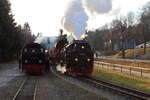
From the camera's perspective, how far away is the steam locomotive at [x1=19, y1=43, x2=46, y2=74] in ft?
116

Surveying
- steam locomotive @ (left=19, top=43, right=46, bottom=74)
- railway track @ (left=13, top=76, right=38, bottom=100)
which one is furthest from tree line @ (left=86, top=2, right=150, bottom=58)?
railway track @ (left=13, top=76, right=38, bottom=100)

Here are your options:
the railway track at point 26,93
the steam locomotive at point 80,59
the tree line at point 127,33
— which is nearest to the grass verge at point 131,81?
the steam locomotive at point 80,59

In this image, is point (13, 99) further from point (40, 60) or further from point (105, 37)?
point (105, 37)

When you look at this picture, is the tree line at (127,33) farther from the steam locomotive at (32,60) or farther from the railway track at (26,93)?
the railway track at (26,93)

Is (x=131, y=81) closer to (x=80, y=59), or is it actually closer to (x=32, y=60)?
(x=80, y=59)

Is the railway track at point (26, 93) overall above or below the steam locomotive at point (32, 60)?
below

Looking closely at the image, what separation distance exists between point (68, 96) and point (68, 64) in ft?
48.9

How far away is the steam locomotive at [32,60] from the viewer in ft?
116

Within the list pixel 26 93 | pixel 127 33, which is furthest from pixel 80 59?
pixel 127 33

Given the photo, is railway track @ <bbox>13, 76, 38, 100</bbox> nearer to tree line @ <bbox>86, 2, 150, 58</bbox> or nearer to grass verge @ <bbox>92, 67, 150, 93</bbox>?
grass verge @ <bbox>92, 67, 150, 93</bbox>

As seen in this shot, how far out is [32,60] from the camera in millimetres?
35531

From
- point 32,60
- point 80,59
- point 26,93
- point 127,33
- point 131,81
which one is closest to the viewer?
point 26,93

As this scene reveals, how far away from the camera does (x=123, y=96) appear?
16984 mm

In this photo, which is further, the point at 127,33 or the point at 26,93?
the point at 127,33
